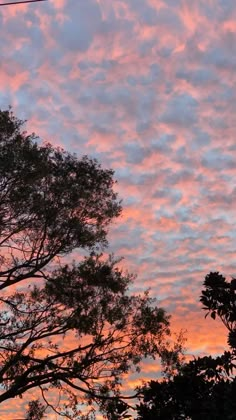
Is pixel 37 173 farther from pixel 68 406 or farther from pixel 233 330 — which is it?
pixel 233 330

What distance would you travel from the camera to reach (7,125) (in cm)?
2156

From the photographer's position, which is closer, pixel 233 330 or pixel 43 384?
pixel 233 330

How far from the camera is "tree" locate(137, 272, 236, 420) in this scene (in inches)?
343

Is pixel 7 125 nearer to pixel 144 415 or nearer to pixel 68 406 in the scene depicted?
pixel 68 406

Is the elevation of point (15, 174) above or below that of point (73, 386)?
above

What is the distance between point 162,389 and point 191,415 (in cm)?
80

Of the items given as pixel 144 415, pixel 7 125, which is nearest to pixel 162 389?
pixel 144 415

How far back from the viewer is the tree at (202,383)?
871 centimetres

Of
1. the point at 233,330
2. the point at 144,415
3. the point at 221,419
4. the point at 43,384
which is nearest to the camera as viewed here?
the point at 221,419

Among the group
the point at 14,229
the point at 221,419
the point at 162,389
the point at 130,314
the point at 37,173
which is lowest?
the point at 221,419

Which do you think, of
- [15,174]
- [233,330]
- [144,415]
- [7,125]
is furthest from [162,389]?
[7,125]

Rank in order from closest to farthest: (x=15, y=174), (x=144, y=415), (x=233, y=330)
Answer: (x=233, y=330)
(x=144, y=415)
(x=15, y=174)

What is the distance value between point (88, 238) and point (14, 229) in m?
3.20

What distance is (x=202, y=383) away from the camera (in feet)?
30.3
